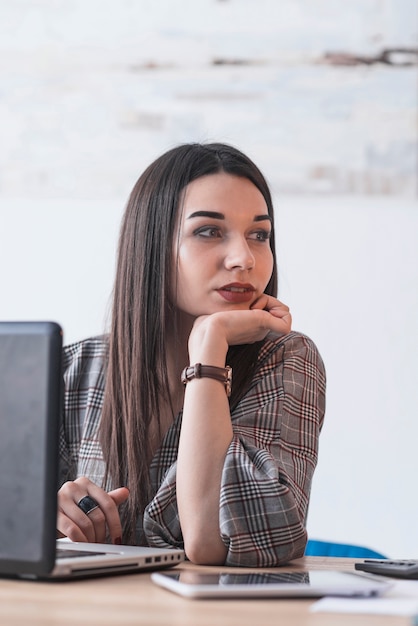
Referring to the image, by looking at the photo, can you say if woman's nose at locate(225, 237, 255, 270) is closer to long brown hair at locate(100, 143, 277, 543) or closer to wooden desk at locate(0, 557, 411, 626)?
long brown hair at locate(100, 143, 277, 543)

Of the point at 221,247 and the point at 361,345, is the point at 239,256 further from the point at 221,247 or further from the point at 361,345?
the point at 361,345

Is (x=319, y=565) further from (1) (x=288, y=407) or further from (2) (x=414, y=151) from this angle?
(2) (x=414, y=151)

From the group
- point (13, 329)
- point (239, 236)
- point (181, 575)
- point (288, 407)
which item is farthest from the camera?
point (239, 236)

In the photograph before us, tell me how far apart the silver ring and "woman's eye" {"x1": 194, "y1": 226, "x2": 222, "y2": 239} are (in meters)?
0.53

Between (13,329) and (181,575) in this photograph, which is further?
(181,575)

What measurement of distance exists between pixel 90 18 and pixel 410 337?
4.63ft

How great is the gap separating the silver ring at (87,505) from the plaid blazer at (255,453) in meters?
0.12

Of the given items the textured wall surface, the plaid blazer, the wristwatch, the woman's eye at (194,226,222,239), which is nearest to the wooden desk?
the plaid blazer

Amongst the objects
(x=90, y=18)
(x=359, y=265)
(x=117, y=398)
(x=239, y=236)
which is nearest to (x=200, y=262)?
(x=239, y=236)

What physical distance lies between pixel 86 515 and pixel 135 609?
0.54 metres

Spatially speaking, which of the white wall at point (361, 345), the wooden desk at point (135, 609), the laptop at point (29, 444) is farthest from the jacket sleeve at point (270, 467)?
the white wall at point (361, 345)

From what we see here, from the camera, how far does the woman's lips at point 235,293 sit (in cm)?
160

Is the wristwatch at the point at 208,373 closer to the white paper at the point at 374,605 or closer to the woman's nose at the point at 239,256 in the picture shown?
the woman's nose at the point at 239,256

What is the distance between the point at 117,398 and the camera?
1.66m
